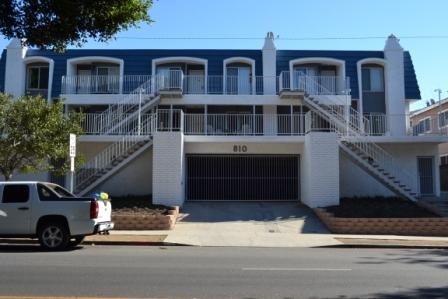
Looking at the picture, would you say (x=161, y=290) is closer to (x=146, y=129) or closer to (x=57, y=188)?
(x=57, y=188)

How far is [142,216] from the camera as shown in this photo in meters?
20.9

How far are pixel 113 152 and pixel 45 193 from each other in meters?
11.5

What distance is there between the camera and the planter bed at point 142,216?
2070cm

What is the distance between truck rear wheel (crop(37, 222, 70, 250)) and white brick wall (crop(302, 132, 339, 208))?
12.6 m

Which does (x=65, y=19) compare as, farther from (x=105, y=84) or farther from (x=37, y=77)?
(x=37, y=77)

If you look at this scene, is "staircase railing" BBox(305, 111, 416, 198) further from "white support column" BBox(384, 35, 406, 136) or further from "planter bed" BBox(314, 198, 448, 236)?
"white support column" BBox(384, 35, 406, 136)

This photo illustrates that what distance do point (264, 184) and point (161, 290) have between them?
1948 cm

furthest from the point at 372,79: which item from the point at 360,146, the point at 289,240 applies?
the point at 289,240

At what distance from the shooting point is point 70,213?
1472 centimetres

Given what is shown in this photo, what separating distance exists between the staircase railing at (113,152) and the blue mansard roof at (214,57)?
20.4 feet

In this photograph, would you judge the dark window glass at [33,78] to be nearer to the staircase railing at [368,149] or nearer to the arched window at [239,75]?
the arched window at [239,75]

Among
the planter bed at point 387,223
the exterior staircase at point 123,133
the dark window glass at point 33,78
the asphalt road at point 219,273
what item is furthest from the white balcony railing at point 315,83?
the asphalt road at point 219,273

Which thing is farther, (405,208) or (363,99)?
(363,99)

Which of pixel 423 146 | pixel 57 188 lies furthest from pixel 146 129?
pixel 423 146
